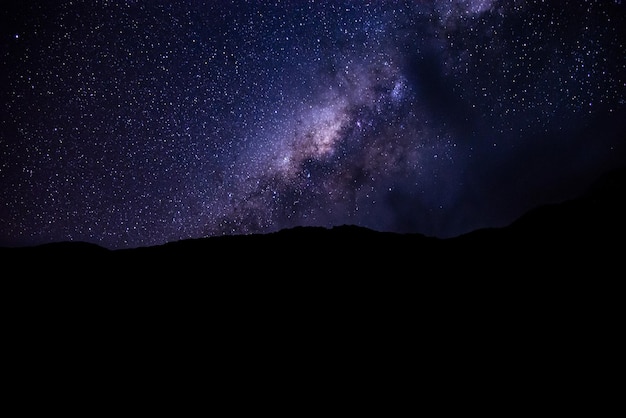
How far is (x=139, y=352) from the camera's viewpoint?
23.5 feet

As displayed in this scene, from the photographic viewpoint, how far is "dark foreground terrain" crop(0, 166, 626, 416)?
630 centimetres

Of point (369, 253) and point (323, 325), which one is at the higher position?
point (369, 253)

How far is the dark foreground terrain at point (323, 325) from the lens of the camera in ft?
20.7

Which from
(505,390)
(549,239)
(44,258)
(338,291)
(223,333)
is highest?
(44,258)

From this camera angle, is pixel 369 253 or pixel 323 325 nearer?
pixel 323 325

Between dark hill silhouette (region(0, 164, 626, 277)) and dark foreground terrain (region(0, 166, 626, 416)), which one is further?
dark hill silhouette (region(0, 164, 626, 277))

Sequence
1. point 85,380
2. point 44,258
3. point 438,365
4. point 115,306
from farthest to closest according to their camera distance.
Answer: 1. point 44,258
2. point 115,306
3. point 438,365
4. point 85,380

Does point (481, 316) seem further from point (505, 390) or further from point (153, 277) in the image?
point (153, 277)

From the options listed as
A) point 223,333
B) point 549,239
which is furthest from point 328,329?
point 549,239

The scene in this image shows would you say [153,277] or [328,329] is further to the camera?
[153,277]

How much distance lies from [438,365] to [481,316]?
225cm

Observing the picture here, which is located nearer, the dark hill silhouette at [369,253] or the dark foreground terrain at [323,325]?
the dark foreground terrain at [323,325]

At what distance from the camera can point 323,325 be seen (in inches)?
323

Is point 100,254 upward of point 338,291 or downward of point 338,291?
upward
